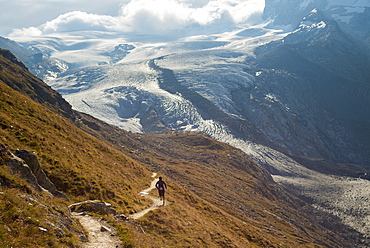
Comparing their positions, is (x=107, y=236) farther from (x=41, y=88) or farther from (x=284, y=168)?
(x=284, y=168)

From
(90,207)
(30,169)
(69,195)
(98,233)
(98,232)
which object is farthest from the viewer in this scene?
(69,195)

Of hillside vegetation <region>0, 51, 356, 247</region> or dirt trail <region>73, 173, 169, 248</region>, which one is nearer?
hillside vegetation <region>0, 51, 356, 247</region>

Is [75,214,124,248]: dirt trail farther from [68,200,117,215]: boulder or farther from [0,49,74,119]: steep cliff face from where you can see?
[0,49,74,119]: steep cliff face

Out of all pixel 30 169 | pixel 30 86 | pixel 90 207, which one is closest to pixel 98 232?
pixel 90 207

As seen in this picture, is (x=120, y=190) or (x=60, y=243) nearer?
(x=60, y=243)

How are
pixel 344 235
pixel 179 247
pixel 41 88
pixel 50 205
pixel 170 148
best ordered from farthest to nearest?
pixel 170 148 < pixel 344 235 < pixel 41 88 < pixel 179 247 < pixel 50 205

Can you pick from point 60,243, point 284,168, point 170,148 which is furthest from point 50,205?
point 284,168

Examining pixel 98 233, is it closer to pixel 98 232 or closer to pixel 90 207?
pixel 98 232

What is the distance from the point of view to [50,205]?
16.9 metres

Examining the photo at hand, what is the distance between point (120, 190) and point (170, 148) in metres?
106

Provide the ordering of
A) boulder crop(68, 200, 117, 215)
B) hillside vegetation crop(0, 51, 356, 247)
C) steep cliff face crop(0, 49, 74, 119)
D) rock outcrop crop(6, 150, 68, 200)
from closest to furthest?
hillside vegetation crop(0, 51, 356, 247), rock outcrop crop(6, 150, 68, 200), boulder crop(68, 200, 117, 215), steep cliff face crop(0, 49, 74, 119)

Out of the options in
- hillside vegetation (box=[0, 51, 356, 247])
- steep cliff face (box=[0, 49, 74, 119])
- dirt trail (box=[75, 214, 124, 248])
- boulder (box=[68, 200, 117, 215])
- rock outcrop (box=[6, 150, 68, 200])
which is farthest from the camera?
steep cliff face (box=[0, 49, 74, 119])

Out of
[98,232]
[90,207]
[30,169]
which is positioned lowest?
[98,232]

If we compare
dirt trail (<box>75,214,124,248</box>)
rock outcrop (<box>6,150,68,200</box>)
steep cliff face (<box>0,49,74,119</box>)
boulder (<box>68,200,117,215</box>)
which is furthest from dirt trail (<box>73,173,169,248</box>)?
steep cliff face (<box>0,49,74,119</box>)
